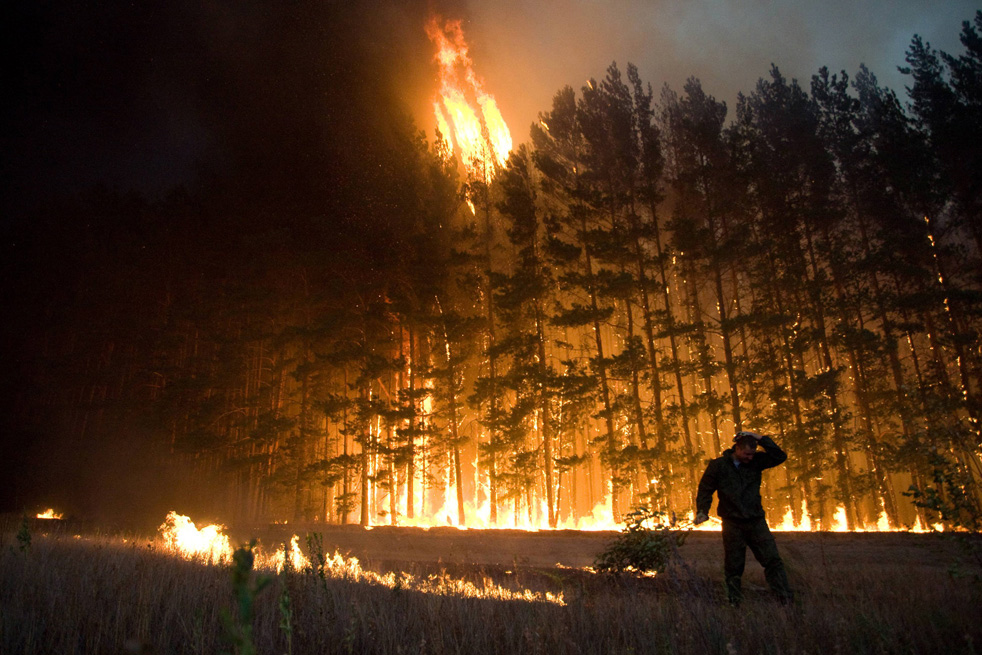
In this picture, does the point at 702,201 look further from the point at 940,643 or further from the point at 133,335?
the point at 133,335

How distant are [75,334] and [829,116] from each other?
148 ft

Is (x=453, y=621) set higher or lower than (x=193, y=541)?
lower

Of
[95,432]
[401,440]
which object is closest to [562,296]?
[401,440]

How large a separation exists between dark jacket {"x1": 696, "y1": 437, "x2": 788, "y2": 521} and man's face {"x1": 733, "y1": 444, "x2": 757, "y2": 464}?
74mm

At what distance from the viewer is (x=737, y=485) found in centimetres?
668

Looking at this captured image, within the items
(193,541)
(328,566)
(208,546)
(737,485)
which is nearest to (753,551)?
(737,485)

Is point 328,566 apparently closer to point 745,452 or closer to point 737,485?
point 737,485

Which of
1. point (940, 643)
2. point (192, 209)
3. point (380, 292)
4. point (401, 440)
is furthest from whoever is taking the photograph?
point (192, 209)

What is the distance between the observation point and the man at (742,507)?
6320mm

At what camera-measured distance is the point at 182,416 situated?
92.7 ft

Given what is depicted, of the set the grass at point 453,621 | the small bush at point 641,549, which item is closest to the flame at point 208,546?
the grass at point 453,621

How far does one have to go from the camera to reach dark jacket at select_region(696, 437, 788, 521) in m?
6.58

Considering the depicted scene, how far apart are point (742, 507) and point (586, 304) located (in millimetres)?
18471

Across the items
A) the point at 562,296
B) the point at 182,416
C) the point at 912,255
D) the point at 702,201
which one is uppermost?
the point at 702,201
